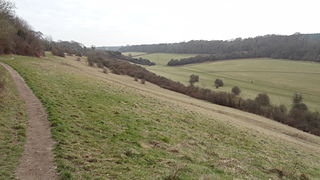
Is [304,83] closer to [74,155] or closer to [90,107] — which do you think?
[90,107]

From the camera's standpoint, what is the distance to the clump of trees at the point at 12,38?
3557 centimetres

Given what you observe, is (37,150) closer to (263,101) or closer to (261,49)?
(263,101)

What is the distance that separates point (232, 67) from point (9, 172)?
99475 mm

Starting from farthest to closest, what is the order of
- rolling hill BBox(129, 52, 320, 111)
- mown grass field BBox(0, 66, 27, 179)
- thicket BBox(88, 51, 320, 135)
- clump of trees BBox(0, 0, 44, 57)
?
rolling hill BBox(129, 52, 320, 111), thicket BBox(88, 51, 320, 135), clump of trees BBox(0, 0, 44, 57), mown grass field BBox(0, 66, 27, 179)

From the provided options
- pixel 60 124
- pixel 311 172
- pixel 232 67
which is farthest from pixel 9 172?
pixel 232 67

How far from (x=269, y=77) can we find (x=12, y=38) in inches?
2891

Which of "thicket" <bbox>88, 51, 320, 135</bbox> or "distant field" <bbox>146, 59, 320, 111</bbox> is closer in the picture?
"thicket" <bbox>88, 51, 320, 135</bbox>

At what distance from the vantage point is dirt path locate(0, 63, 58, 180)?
7.04 metres

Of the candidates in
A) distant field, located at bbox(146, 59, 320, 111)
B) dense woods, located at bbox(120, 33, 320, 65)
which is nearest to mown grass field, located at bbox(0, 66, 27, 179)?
distant field, located at bbox(146, 59, 320, 111)

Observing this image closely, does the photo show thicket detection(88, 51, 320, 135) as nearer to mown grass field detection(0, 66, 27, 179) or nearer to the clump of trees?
the clump of trees

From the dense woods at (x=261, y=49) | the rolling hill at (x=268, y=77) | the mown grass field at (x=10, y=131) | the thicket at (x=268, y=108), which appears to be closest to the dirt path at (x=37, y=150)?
the mown grass field at (x=10, y=131)

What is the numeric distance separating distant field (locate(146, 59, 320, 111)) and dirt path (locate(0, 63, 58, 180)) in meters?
53.5

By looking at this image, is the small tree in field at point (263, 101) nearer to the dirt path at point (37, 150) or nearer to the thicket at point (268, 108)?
the thicket at point (268, 108)

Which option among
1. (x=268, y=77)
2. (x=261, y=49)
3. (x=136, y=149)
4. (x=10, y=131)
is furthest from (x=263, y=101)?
(x=261, y=49)
